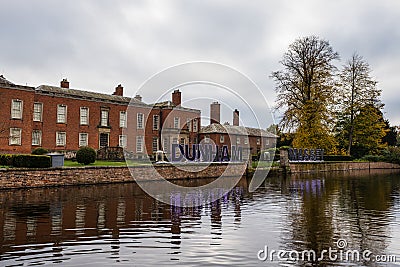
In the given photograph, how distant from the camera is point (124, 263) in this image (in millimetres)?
6172

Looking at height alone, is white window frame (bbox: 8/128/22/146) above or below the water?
above

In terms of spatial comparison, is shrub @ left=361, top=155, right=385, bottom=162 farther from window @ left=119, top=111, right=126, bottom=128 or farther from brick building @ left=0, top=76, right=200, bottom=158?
window @ left=119, top=111, right=126, bottom=128

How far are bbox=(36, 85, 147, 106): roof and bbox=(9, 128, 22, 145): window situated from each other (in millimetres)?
4444

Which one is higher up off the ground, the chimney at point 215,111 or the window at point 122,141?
the chimney at point 215,111

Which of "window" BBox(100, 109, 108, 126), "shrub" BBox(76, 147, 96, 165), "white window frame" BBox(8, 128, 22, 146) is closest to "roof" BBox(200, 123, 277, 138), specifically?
"window" BBox(100, 109, 108, 126)

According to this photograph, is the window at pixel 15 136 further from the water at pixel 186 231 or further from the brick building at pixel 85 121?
the water at pixel 186 231

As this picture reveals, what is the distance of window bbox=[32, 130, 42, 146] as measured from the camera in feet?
111

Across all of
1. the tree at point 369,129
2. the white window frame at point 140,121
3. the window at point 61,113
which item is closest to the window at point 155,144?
the white window frame at point 140,121

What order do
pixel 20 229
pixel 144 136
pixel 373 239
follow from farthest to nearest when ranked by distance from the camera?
1. pixel 144 136
2. pixel 20 229
3. pixel 373 239

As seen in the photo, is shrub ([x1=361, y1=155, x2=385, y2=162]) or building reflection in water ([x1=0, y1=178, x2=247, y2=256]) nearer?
building reflection in water ([x1=0, y1=178, x2=247, y2=256])

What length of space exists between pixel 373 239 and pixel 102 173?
663 inches

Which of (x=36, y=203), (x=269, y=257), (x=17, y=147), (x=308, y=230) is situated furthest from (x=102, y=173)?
(x=269, y=257)

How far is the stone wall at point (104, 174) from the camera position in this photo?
727 inches

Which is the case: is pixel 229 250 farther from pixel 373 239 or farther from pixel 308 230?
pixel 373 239
